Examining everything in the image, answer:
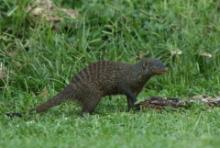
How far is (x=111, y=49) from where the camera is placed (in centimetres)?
942

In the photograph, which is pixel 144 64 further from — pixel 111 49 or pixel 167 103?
pixel 111 49

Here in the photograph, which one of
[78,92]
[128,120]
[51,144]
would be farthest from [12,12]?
[51,144]

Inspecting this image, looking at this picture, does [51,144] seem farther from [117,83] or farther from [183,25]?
[183,25]

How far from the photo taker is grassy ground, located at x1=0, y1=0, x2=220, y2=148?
299 inches

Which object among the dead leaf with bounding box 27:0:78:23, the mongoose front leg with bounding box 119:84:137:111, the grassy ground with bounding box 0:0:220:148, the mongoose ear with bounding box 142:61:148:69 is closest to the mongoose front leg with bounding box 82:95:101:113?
the grassy ground with bounding box 0:0:220:148

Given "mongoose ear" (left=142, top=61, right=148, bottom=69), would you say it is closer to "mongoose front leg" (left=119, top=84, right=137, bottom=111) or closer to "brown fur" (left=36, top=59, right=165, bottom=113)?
"brown fur" (left=36, top=59, right=165, bottom=113)

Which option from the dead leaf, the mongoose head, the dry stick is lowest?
the dry stick

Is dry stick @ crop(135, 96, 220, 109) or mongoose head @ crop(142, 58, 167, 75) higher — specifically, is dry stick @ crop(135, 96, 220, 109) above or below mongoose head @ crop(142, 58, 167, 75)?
below

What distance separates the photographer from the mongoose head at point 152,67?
779cm

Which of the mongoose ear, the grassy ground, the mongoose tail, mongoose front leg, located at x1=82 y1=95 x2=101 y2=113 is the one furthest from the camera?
the mongoose ear

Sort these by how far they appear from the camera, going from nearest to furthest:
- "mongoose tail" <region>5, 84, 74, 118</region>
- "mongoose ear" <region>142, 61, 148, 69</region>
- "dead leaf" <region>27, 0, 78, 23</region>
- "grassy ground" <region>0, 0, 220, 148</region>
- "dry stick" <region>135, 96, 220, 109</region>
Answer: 1. "mongoose tail" <region>5, 84, 74, 118</region>
2. "grassy ground" <region>0, 0, 220, 148</region>
3. "dry stick" <region>135, 96, 220, 109</region>
4. "mongoose ear" <region>142, 61, 148, 69</region>
5. "dead leaf" <region>27, 0, 78, 23</region>

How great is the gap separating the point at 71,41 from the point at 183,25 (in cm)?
154

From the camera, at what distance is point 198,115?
7.14 m

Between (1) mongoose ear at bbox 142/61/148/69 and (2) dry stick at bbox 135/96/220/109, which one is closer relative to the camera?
(2) dry stick at bbox 135/96/220/109
